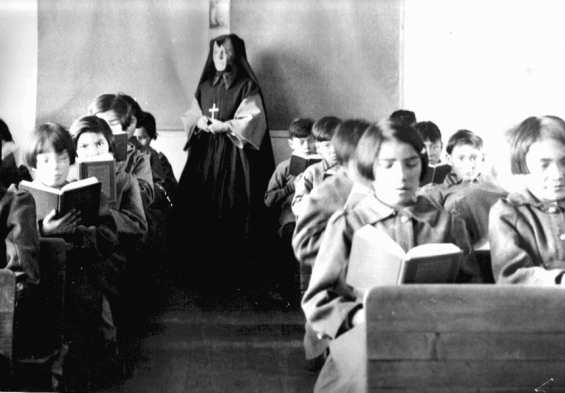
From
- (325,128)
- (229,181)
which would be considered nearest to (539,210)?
(325,128)

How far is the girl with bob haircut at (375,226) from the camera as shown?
1.32 metres

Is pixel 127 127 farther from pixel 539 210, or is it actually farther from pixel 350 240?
pixel 539 210

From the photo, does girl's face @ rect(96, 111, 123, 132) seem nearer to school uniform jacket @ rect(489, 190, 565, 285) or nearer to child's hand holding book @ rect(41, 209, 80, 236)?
child's hand holding book @ rect(41, 209, 80, 236)

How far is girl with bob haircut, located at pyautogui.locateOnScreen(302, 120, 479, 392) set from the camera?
1.32 m

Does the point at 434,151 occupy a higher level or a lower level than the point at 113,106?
lower

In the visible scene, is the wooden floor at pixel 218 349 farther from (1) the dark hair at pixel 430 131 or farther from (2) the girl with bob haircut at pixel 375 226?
(1) the dark hair at pixel 430 131

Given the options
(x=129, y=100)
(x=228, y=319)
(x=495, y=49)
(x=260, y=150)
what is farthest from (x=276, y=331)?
(x=260, y=150)

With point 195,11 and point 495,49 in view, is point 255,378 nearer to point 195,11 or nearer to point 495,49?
point 495,49

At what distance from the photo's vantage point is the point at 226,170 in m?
3.50

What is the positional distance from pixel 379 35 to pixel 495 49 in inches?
13.8

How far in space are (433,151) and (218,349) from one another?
85 centimetres

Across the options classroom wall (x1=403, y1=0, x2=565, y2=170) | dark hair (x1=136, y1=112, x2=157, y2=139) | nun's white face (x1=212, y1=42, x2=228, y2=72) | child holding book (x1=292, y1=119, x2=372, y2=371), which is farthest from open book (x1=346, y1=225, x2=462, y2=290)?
nun's white face (x1=212, y1=42, x2=228, y2=72)

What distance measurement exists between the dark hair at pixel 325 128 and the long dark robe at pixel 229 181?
0.68m

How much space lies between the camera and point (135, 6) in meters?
2.13
